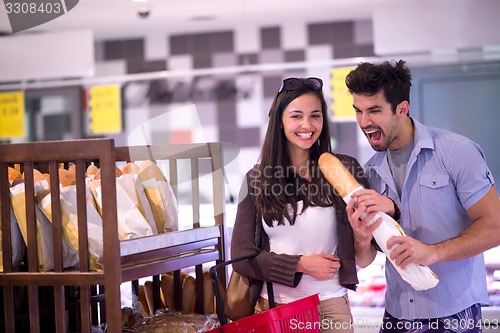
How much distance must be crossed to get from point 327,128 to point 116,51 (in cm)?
318

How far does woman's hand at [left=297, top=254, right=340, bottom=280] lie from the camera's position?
163 centimetres

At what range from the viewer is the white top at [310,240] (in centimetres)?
168

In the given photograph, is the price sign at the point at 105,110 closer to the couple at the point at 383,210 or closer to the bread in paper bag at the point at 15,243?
the bread in paper bag at the point at 15,243

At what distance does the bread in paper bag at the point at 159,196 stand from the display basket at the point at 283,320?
0.43 metres

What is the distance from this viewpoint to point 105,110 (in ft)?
15.1

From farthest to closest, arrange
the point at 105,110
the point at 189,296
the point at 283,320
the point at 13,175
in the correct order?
the point at 105,110, the point at 189,296, the point at 13,175, the point at 283,320

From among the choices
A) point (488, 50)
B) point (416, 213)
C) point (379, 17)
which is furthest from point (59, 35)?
point (416, 213)

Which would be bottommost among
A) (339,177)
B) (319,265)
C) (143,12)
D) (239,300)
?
(239,300)

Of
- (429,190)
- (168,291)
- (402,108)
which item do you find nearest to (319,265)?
(429,190)

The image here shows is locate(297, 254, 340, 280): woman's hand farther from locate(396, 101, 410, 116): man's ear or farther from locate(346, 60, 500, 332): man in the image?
locate(396, 101, 410, 116): man's ear

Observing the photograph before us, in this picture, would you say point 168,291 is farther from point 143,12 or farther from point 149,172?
point 143,12

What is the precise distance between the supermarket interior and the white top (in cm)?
79

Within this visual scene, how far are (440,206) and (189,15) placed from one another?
9.31ft

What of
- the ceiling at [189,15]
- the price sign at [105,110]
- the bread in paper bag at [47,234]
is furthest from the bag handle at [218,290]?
the price sign at [105,110]
